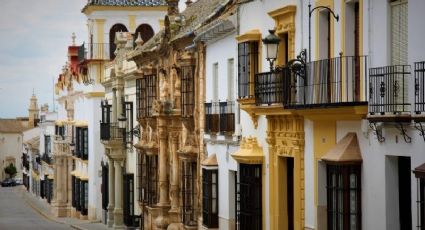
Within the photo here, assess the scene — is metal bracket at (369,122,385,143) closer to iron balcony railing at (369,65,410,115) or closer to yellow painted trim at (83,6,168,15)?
iron balcony railing at (369,65,410,115)

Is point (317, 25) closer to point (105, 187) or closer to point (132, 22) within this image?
point (105, 187)

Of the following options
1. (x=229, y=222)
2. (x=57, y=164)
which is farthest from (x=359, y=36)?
→ (x=57, y=164)

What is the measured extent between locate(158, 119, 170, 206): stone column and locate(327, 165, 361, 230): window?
18.2 meters

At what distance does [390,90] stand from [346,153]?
183cm

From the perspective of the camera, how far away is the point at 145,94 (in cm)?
4016

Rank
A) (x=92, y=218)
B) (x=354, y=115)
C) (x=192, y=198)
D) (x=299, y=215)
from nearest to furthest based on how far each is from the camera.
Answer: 1. (x=354, y=115)
2. (x=299, y=215)
3. (x=192, y=198)
4. (x=92, y=218)

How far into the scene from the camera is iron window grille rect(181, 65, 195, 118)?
3209 centimetres

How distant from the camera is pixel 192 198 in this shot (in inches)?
1257

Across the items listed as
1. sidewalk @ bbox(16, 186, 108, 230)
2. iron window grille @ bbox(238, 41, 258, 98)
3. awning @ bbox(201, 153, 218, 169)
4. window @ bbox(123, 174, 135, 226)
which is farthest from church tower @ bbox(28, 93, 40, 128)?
iron window grille @ bbox(238, 41, 258, 98)

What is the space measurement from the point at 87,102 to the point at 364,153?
39.3 meters

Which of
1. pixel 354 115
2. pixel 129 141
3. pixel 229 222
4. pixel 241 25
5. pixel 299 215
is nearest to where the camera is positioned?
pixel 354 115

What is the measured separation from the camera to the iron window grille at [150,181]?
37.9 metres

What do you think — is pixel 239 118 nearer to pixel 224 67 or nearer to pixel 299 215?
pixel 224 67

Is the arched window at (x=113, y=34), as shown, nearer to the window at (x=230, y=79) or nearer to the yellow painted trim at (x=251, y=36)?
the window at (x=230, y=79)
